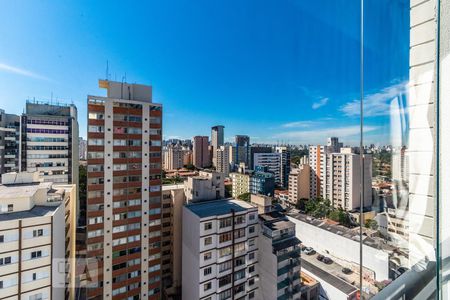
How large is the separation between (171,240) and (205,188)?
5.30 feet

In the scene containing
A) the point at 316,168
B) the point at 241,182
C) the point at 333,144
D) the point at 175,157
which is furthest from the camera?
the point at 175,157

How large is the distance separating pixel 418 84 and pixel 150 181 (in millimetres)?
5265

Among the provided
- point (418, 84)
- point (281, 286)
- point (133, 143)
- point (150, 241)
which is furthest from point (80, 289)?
point (418, 84)

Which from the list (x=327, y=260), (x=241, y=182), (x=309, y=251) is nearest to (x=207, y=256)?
(x=241, y=182)

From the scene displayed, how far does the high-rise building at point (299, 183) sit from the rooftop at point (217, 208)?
193cm

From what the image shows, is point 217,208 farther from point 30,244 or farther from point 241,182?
point 30,244

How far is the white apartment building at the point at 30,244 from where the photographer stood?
2611mm

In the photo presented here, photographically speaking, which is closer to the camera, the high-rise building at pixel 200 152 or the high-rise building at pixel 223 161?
the high-rise building at pixel 223 161

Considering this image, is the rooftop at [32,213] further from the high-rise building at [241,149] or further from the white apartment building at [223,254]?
the high-rise building at [241,149]

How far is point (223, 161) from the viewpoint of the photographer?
6043 millimetres

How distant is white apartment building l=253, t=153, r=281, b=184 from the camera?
97.9 inches

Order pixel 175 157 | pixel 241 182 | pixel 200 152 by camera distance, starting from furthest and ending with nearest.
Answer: pixel 175 157
pixel 200 152
pixel 241 182

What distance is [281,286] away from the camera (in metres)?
Answer: 3.32

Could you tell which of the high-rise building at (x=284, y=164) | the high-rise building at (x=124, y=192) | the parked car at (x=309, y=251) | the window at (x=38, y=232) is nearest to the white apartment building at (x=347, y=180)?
the high-rise building at (x=284, y=164)
